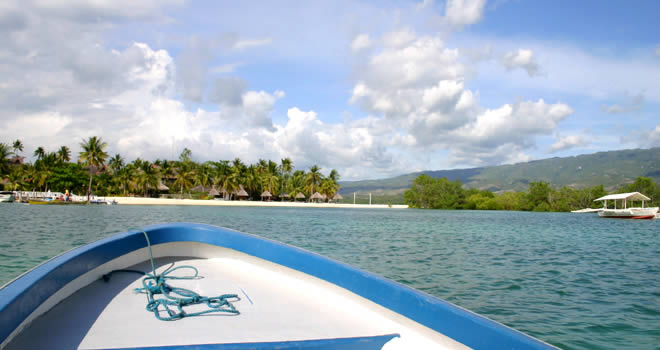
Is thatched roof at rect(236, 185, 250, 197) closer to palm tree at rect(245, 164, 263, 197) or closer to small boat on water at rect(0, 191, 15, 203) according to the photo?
palm tree at rect(245, 164, 263, 197)

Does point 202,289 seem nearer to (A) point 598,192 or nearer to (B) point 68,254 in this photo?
(B) point 68,254

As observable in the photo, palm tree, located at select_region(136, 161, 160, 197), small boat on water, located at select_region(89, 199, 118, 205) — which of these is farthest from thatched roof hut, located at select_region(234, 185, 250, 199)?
small boat on water, located at select_region(89, 199, 118, 205)

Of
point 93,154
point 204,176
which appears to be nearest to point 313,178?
point 204,176

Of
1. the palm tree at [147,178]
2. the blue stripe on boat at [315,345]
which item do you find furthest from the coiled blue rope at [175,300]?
the palm tree at [147,178]

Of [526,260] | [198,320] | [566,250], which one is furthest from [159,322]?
[566,250]

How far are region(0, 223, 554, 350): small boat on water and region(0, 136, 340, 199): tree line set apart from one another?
56.1m

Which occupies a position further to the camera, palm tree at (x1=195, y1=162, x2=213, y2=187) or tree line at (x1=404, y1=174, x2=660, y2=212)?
tree line at (x1=404, y1=174, x2=660, y2=212)

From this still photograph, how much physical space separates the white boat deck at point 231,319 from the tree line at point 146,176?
56.5 meters

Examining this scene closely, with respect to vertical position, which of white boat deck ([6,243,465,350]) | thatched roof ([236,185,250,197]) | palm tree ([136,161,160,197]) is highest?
palm tree ([136,161,160,197])

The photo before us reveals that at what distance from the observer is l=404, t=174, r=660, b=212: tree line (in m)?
75.9

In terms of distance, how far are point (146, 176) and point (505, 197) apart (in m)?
71.8

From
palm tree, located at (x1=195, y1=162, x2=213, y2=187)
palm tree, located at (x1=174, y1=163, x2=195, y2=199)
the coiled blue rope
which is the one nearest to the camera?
the coiled blue rope

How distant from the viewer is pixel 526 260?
1071 cm

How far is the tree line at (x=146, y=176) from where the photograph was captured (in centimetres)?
5441
